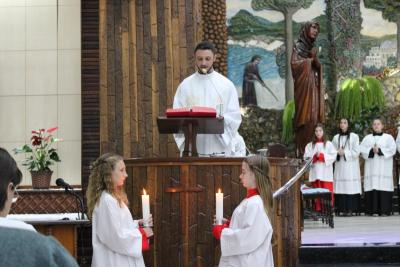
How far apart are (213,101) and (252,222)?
75.3 inches

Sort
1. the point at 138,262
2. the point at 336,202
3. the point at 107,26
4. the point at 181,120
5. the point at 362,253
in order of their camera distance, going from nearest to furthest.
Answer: the point at 138,262 < the point at 181,120 < the point at 362,253 < the point at 107,26 < the point at 336,202

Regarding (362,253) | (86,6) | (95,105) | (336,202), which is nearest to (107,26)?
(86,6)

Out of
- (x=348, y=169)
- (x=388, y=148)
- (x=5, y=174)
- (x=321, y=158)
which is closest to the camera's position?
(x=5, y=174)

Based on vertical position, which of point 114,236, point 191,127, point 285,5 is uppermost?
point 285,5

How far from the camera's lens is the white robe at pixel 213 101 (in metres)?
6.90

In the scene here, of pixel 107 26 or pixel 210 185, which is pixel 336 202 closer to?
pixel 107 26

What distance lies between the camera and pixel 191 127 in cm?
624

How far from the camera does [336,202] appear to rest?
15406 millimetres

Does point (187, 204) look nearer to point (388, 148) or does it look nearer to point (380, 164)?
point (388, 148)

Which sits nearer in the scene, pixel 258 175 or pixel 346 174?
pixel 258 175

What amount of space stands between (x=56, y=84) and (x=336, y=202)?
7.01 m

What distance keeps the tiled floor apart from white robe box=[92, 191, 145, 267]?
3.54 m

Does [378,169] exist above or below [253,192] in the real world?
below

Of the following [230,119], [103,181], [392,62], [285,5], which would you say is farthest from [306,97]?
[103,181]
